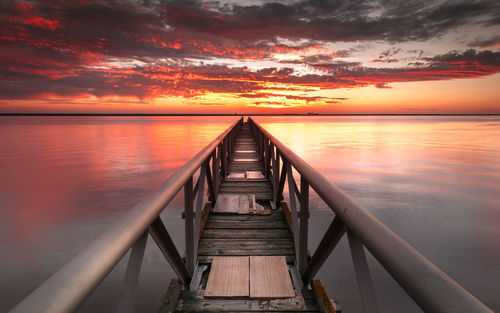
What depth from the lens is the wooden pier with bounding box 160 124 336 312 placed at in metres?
2.40

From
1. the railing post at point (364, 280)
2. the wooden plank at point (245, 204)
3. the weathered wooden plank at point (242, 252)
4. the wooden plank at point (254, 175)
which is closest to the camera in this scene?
the railing post at point (364, 280)

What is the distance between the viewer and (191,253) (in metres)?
2.91

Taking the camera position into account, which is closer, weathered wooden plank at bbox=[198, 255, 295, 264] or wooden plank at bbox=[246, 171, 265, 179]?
weathered wooden plank at bbox=[198, 255, 295, 264]

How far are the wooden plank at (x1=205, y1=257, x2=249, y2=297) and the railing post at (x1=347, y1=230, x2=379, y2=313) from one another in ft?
4.40

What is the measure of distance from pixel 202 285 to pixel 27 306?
2.22 m

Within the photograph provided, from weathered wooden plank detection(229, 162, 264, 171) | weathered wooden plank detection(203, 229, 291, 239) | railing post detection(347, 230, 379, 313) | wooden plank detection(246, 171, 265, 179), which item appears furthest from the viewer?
weathered wooden plank detection(229, 162, 264, 171)

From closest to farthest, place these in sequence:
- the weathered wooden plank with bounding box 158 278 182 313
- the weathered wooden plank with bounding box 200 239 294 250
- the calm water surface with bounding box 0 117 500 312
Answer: the weathered wooden plank with bounding box 158 278 182 313
the weathered wooden plank with bounding box 200 239 294 250
the calm water surface with bounding box 0 117 500 312

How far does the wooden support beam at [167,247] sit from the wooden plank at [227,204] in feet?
6.59

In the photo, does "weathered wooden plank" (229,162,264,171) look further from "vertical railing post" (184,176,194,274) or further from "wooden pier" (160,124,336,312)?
"vertical railing post" (184,176,194,274)

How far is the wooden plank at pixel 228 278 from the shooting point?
2.55 meters

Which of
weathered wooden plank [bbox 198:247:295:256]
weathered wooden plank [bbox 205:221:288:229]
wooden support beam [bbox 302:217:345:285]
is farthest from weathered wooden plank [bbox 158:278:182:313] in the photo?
weathered wooden plank [bbox 205:221:288:229]

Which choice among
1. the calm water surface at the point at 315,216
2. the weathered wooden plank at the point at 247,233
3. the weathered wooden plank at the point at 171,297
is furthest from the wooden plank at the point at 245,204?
the calm water surface at the point at 315,216

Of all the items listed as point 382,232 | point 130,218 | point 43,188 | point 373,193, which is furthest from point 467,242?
point 43,188

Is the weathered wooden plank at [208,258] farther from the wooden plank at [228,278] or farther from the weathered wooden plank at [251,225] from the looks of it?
the weathered wooden plank at [251,225]
